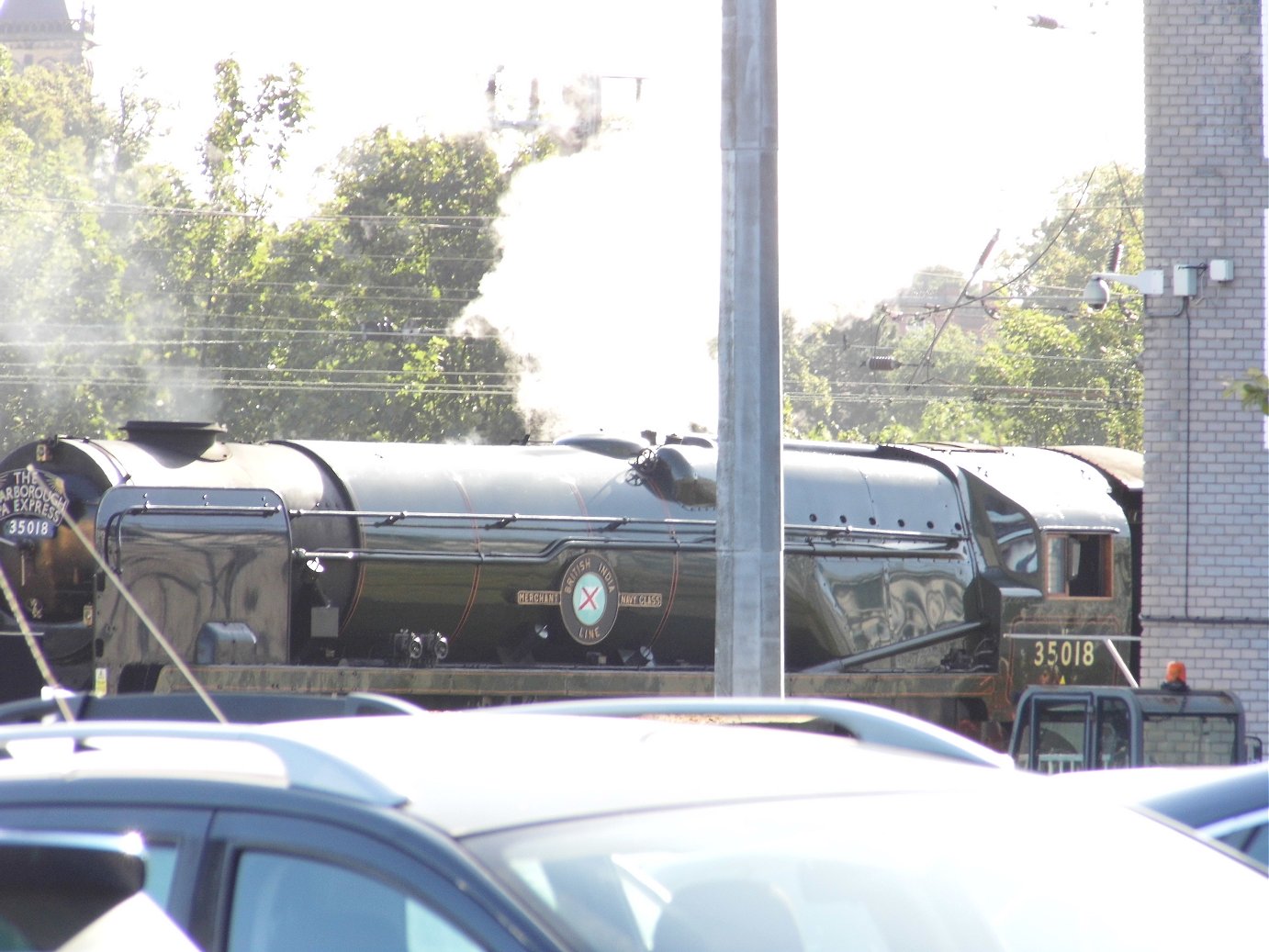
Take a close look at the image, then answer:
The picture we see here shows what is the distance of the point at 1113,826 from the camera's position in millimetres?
2645

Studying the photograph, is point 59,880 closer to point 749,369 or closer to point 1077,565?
point 749,369

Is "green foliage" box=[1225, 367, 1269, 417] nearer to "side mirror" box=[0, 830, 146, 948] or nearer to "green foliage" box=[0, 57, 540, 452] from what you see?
"side mirror" box=[0, 830, 146, 948]

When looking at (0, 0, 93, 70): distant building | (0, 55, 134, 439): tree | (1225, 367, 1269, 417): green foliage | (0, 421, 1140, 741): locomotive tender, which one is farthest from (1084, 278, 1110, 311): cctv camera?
(0, 0, 93, 70): distant building

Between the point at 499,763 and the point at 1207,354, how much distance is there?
373 inches

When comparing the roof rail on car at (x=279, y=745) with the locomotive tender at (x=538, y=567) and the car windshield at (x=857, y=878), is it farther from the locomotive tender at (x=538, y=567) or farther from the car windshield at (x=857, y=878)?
the locomotive tender at (x=538, y=567)

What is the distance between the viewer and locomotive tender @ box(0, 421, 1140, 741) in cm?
1000

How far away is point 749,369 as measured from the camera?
266 inches

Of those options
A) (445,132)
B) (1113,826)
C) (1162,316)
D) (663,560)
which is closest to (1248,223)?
(1162,316)

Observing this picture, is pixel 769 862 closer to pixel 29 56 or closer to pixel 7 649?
pixel 7 649

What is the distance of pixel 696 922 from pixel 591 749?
43 centimetres

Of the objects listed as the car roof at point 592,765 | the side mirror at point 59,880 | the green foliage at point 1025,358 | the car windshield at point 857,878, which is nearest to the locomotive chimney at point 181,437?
the car roof at point 592,765

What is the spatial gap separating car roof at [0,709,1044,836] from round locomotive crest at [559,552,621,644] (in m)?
8.45

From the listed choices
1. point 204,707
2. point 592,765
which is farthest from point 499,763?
point 204,707

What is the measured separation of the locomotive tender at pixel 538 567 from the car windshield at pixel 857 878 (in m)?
7.80
